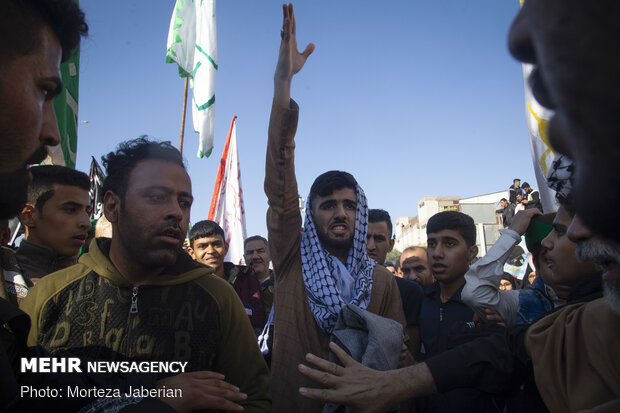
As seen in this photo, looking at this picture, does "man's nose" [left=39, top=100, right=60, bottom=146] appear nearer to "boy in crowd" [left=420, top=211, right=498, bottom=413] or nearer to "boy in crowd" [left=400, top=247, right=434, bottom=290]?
"boy in crowd" [left=420, top=211, right=498, bottom=413]

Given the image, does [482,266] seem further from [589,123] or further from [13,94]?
[13,94]

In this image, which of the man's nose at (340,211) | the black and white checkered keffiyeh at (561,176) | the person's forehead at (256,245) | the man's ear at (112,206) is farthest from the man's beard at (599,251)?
the person's forehead at (256,245)

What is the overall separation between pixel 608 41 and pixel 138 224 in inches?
80.3

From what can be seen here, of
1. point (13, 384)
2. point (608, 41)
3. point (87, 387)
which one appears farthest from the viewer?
point (87, 387)

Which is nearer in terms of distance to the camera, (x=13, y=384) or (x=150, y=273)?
(x=13, y=384)

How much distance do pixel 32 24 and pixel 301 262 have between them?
6.00 feet

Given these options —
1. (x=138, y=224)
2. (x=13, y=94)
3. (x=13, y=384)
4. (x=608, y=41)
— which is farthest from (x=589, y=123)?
(x=138, y=224)

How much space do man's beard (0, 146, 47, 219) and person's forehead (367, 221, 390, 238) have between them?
13.2 ft

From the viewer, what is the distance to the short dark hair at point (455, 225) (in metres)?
3.39

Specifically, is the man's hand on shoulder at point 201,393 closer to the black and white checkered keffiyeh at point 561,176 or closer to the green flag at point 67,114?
the black and white checkered keffiyeh at point 561,176

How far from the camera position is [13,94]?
3.33 feet

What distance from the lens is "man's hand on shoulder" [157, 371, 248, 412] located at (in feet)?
4.93

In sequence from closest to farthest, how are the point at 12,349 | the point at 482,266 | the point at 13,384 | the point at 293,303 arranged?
the point at 13,384 → the point at 12,349 → the point at 293,303 → the point at 482,266

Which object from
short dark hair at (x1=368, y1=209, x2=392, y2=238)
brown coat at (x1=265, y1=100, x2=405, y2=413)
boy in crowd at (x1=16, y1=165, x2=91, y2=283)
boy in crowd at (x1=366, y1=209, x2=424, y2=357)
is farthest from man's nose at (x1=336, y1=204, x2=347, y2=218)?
short dark hair at (x1=368, y1=209, x2=392, y2=238)
